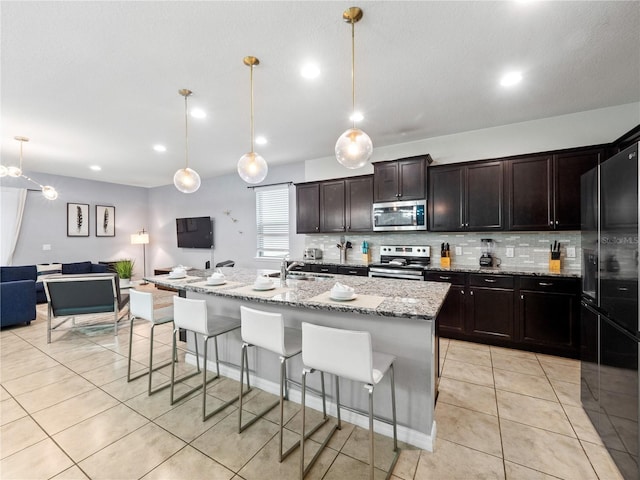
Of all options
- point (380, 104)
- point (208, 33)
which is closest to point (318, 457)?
point (208, 33)

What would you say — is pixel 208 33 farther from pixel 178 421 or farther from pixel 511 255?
pixel 511 255

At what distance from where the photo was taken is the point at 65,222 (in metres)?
6.49

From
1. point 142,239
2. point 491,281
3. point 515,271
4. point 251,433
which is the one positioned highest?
point 142,239

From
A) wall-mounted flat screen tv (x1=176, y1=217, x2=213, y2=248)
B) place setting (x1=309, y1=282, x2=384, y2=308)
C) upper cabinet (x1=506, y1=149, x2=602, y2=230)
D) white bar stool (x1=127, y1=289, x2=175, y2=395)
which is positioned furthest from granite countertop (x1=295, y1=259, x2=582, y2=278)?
wall-mounted flat screen tv (x1=176, y1=217, x2=213, y2=248)

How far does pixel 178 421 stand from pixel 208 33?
9.29 ft

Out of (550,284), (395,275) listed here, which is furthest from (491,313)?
(395,275)

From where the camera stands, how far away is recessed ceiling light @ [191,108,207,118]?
3.25m

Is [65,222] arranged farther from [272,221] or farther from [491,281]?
[491,281]

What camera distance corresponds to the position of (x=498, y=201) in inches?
140

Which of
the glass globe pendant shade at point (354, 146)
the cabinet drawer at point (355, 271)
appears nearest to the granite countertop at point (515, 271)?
the cabinet drawer at point (355, 271)

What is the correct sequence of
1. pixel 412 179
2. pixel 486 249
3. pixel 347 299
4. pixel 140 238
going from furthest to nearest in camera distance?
pixel 140 238, pixel 412 179, pixel 486 249, pixel 347 299

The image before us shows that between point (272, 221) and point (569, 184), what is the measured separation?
184 inches

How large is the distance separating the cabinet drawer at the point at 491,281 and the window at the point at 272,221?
3.37m

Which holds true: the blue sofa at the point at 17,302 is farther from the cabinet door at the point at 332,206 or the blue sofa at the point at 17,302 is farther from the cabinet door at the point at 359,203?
the cabinet door at the point at 359,203
